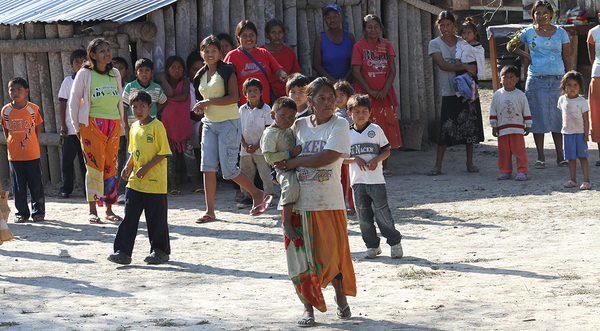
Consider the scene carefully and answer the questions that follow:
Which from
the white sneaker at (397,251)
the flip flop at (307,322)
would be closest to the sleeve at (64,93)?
the white sneaker at (397,251)

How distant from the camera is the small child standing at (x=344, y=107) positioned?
20.3ft

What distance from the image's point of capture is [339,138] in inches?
161

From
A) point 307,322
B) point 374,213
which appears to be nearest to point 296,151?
point 307,322

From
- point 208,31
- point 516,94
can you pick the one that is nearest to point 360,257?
point 516,94

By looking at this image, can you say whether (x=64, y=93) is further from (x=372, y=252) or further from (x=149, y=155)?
(x=372, y=252)

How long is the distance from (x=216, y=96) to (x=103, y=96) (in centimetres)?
116

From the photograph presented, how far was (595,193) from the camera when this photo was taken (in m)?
7.43

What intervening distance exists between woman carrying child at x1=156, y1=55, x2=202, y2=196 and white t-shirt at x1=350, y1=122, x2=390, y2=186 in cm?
377

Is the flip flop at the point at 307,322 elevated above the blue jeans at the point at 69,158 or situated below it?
below

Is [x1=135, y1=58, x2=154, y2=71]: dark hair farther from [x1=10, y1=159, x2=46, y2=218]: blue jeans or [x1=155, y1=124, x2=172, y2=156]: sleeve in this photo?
[x1=155, y1=124, x2=172, y2=156]: sleeve

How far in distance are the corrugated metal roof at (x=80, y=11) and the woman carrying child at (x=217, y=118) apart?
180cm

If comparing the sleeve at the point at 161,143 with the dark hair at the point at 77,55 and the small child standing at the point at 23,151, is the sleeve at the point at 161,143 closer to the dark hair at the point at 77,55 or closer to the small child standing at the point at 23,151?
the small child standing at the point at 23,151

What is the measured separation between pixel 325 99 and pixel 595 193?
Answer: 4506 mm

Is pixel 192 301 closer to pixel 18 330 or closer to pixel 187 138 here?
pixel 18 330
